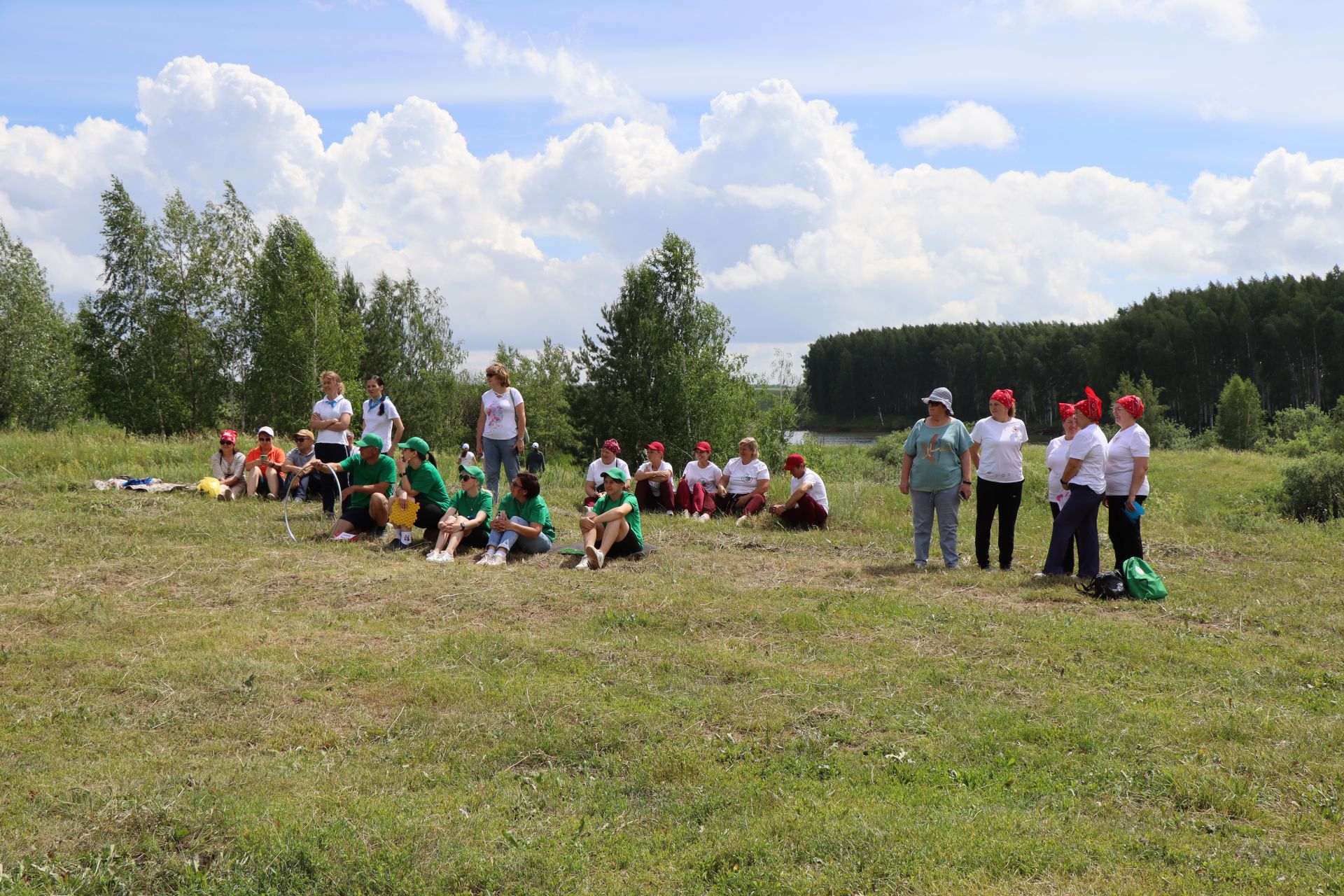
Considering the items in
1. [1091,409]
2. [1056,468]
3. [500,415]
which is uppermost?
[1091,409]

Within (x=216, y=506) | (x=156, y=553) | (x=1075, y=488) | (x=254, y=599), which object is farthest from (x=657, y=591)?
(x=216, y=506)

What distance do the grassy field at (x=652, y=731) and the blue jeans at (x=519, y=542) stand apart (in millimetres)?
593

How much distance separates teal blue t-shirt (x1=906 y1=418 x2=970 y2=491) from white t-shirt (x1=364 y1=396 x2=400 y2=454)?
5.69m

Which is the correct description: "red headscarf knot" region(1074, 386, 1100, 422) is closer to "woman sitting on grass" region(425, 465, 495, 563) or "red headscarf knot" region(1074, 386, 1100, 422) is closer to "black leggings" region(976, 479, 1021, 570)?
"black leggings" region(976, 479, 1021, 570)

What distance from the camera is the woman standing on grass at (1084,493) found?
8273 mm

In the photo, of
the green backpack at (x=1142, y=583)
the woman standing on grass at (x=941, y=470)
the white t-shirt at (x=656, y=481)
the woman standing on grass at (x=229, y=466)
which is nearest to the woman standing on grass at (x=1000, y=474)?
the woman standing on grass at (x=941, y=470)

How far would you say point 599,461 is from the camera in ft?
42.8

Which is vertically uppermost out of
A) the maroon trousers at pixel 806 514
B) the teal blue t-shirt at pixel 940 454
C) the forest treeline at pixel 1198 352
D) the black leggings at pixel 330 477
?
the forest treeline at pixel 1198 352

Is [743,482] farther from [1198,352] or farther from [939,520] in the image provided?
[1198,352]

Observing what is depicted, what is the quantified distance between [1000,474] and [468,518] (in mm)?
5153

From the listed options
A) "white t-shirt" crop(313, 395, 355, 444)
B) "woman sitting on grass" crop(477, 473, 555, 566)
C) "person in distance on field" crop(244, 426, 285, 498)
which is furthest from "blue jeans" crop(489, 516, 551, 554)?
"person in distance on field" crop(244, 426, 285, 498)

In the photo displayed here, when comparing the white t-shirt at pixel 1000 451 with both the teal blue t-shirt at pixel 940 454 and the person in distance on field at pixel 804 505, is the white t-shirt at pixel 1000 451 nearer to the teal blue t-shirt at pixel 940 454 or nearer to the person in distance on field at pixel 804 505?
the teal blue t-shirt at pixel 940 454

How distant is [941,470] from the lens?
29.5ft

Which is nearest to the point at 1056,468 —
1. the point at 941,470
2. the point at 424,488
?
the point at 941,470
